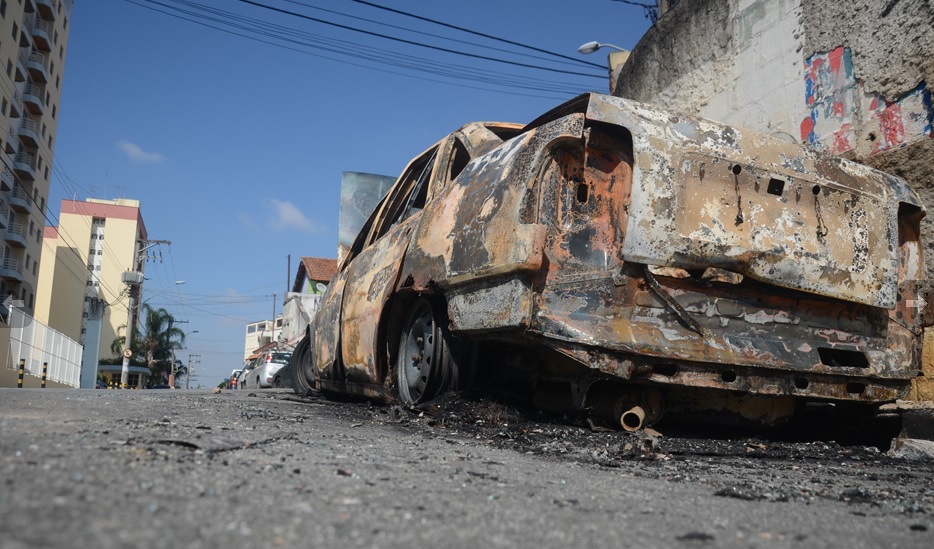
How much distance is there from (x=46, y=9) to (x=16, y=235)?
1425 centimetres

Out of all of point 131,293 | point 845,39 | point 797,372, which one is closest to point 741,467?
point 797,372

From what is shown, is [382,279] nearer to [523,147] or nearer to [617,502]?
[523,147]

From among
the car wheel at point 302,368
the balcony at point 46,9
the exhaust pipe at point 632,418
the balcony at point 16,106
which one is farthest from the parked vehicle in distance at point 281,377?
the balcony at point 46,9

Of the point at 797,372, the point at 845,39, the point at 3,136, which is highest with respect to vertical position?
the point at 3,136

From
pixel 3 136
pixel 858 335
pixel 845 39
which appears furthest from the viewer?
pixel 3 136

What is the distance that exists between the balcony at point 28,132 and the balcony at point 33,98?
0.73 m

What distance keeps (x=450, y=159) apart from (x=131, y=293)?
1638 inches

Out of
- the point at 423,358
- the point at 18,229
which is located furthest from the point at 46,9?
the point at 423,358

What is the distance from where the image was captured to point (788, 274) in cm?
→ 402

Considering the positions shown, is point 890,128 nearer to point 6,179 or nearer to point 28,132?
point 6,179

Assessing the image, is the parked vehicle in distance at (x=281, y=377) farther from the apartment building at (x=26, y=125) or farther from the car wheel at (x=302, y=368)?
the apartment building at (x=26, y=125)

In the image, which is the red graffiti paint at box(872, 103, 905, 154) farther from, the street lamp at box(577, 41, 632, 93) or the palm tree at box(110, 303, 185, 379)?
the palm tree at box(110, 303, 185, 379)

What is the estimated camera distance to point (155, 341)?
70.7m

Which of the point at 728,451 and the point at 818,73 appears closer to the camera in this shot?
the point at 728,451
